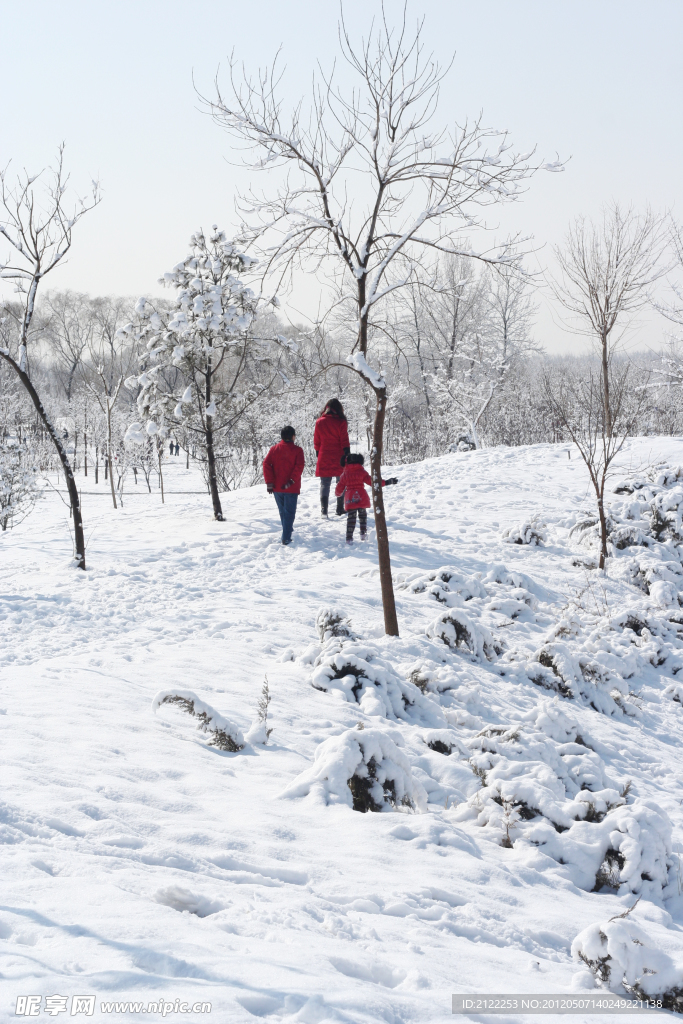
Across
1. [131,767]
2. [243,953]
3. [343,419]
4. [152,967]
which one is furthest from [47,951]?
[343,419]

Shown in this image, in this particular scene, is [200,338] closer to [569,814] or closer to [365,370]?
[365,370]

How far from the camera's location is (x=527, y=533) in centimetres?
938

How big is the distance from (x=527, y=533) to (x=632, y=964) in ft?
24.3

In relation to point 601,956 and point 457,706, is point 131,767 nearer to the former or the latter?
point 601,956

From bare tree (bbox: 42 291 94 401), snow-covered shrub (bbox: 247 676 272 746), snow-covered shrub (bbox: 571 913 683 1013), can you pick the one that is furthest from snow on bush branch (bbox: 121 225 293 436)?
bare tree (bbox: 42 291 94 401)

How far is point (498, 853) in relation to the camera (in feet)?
11.1

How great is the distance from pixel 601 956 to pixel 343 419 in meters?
7.79

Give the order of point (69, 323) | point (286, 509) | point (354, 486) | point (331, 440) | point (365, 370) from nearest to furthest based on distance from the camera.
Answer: point (365, 370) → point (354, 486) → point (286, 509) → point (331, 440) → point (69, 323)

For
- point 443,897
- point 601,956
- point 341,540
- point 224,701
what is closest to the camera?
point 601,956

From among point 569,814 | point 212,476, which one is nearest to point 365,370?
point 569,814

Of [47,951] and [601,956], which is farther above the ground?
[47,951]

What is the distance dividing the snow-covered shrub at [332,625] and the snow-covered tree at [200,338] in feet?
18.2

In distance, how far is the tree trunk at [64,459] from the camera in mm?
7785

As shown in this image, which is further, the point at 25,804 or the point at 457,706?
the point at 457,706
